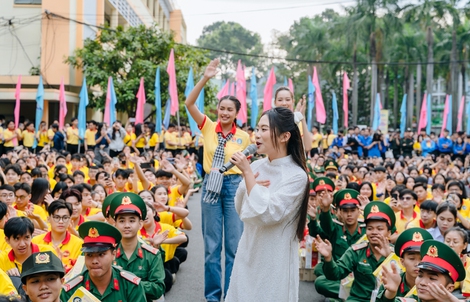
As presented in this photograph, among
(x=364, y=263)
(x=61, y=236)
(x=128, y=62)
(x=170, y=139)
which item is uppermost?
(x=128, y=62)

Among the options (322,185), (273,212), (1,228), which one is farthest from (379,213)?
(1,228)

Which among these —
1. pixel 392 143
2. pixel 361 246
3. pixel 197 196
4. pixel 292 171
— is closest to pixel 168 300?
pixel 361 246

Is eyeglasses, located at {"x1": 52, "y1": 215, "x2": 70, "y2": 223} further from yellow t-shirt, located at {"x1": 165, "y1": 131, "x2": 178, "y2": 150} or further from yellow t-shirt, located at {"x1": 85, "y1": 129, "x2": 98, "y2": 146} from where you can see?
yellow t-shirt, located at {"x1": 165, "y1": 131, "x2": 178, "y2": 150}

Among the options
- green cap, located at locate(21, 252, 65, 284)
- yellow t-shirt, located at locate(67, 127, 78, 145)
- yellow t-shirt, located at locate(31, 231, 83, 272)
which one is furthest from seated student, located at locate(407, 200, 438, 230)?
yellow t-shirt, located at locate(67, 127, 78, 145)

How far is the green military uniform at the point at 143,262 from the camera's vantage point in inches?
188

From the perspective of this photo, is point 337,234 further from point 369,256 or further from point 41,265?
point 41,265

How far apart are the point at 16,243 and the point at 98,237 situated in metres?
1.21

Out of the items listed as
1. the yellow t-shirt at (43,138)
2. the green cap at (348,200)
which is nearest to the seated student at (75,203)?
the green cap at (348,200)

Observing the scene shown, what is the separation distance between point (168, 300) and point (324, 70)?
40.8 meters

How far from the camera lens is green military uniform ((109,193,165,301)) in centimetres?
478

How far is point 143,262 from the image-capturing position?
4.88 m

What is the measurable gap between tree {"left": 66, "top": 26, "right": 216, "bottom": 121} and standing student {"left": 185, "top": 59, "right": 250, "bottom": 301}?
18.9 m

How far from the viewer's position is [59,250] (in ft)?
18.4

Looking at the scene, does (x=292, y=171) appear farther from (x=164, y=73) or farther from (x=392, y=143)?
(x=164, y=73)
